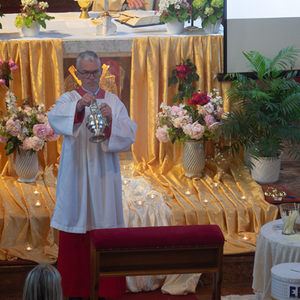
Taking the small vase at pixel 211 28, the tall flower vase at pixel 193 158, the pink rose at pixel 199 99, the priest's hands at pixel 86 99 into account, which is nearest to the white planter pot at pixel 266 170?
the tall flower vase at pixel 193 158

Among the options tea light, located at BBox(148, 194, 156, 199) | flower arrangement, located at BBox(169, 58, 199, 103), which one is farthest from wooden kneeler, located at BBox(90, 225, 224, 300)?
flower arrangement, located at BBox(169, 58, 199, 103)

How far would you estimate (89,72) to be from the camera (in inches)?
139

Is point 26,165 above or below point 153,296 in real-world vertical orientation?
above

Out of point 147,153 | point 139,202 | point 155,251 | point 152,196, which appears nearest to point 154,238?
point 155,251

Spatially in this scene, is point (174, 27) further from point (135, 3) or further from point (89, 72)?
point (89, 72)

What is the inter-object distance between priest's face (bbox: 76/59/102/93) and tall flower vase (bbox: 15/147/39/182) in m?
2.03

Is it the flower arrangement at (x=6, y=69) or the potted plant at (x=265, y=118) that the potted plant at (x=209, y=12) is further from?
the flower arrangement at (x=6, y=69)

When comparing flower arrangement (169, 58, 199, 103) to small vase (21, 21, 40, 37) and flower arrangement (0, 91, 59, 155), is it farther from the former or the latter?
small vase (21, 21, 40, 37)

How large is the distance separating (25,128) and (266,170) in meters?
2.58

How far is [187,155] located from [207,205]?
777 millimetres

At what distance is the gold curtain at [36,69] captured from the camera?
561 cm

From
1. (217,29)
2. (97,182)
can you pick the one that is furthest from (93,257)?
(217,29)

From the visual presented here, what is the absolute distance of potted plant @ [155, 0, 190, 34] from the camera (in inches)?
224

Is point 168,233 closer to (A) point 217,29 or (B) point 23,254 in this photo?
(B) point 23,254
